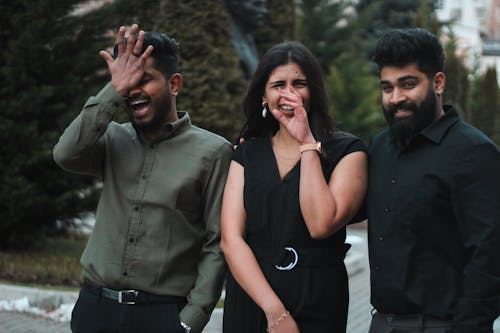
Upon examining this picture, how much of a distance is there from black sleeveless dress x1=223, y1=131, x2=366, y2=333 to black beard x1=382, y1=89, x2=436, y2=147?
0.25 metres

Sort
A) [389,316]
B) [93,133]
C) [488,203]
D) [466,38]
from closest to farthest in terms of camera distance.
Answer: [488,203] < [389,316] < [93,133] < [466,38]

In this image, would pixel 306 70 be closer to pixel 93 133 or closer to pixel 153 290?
pixel 93 133

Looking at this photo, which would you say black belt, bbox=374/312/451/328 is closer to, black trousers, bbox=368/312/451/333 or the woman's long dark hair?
black trousers, bbox=368/312/451/333

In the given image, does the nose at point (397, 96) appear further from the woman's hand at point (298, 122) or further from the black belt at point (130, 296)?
the black belt at point (130, 296)

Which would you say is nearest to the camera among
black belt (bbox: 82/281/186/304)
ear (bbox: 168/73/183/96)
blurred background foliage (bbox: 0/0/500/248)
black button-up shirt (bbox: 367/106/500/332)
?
black button-up shirt (bbox: 367/106/500/332)

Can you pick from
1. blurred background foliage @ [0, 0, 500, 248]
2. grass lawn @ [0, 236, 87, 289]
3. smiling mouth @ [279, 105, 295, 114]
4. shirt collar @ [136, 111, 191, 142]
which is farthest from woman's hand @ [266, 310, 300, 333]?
blurred background foliage @ [0, 0, 500, 248]

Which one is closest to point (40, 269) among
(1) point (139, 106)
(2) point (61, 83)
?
(2) point (61, 83)

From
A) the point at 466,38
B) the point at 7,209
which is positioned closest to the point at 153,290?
the point at 7,209

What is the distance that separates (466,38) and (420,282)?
5343 centimetres

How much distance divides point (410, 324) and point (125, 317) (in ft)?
3.85

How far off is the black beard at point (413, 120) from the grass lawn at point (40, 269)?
17.8 feet

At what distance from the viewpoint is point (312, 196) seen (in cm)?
287

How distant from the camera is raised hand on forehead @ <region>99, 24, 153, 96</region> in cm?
298

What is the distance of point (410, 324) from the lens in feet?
9.02
